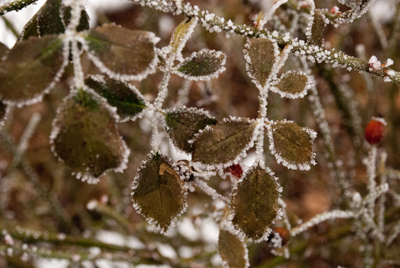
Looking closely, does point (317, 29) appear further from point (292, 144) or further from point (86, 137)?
point (86, 137)

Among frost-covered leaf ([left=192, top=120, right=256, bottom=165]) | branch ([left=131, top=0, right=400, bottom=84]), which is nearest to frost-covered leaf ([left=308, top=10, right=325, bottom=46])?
branch ([left=131, top=0, right=400, bottom=84])

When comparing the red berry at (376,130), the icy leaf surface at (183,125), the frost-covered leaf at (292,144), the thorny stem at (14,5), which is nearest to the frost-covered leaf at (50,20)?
the thorny stem at (14,5)

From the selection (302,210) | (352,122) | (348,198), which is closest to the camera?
(348,198)

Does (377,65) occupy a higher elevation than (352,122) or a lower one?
lower

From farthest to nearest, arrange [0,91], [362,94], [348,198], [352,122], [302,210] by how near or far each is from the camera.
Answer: [362,94] < [302,210] < [352,122] < [348,198] < [0,91]

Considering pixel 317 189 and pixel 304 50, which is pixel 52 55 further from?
pixel 317 189

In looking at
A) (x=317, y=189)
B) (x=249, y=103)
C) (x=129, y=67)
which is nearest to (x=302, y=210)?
(x=317, y=189)

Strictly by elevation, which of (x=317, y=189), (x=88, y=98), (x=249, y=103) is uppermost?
(x=249, y=103)
